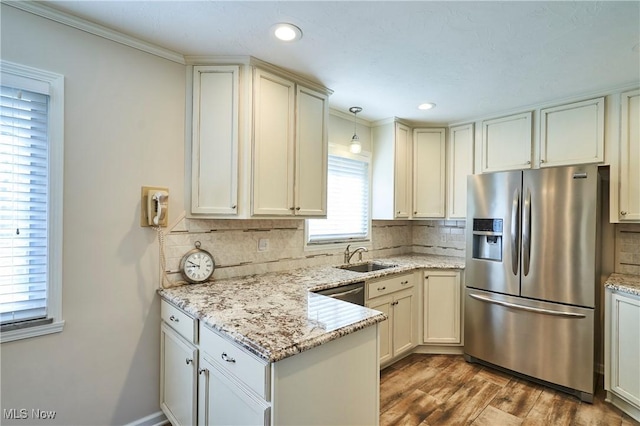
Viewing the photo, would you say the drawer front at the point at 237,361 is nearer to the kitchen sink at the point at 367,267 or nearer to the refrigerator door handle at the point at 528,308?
the kitchen sink at the point at 367,267

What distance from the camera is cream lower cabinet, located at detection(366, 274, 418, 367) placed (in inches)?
106

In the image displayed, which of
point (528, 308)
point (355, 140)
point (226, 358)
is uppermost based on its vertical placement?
point (355, 140)

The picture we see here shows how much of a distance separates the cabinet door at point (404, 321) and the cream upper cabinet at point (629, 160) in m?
1.83

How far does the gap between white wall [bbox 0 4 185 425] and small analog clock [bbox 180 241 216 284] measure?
0.18m

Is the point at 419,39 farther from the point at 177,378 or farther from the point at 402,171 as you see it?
the point at 177,378

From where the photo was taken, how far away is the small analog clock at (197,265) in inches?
83.8

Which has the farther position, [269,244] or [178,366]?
[269,244]

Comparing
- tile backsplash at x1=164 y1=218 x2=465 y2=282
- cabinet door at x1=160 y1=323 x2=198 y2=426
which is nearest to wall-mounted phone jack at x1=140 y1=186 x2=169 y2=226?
tile backsplash at x1=164 y1=218 x2=465 y2=282

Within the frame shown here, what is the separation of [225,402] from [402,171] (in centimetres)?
283

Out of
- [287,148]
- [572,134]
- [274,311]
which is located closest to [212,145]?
[287,148]

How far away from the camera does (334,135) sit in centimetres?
320
